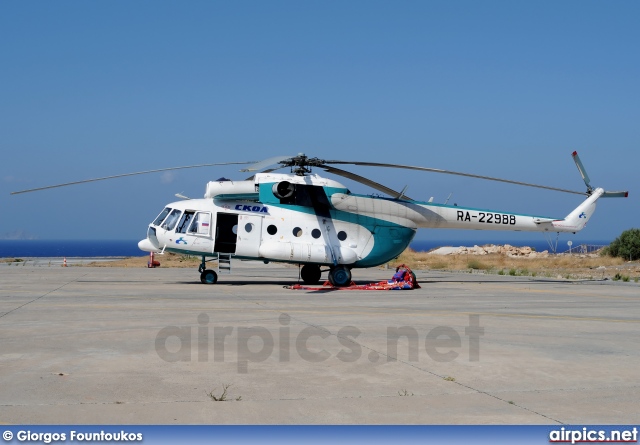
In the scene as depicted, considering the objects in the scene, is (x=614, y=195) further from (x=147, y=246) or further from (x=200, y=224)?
(x=147, y=246)

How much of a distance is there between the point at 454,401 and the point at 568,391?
5.15 feet

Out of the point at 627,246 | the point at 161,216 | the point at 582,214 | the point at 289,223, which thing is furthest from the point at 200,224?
the point at 627,246

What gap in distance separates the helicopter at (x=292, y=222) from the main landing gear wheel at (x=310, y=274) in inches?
47.6

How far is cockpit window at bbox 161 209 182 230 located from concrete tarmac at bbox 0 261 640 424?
20.9ft

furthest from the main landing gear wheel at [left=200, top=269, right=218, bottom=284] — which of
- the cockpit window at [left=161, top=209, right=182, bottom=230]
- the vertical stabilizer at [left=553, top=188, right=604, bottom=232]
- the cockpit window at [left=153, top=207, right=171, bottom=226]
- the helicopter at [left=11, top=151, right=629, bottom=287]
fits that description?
the vertical stabilizer at [left=553, top=188, right=604, bottom=232]

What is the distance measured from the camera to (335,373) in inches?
358

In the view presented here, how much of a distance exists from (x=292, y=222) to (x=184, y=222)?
3891 millimetres

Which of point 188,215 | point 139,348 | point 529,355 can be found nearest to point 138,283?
point 188,215

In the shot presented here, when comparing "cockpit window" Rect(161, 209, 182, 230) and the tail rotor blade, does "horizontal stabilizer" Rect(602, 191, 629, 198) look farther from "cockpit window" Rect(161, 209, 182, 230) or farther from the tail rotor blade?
"cockpit window" Rect(161, 209, 182, 230)

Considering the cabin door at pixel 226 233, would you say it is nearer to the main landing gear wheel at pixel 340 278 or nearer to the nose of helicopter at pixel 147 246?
the nose of helicopter at pixel 147 246

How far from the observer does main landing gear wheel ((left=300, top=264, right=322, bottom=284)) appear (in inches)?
1081

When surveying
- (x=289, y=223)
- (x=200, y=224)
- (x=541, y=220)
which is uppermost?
(x=541, y=220)

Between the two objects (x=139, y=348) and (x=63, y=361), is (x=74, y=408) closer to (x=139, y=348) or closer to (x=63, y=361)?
(x=63, y=361)

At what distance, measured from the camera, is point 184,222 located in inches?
990
